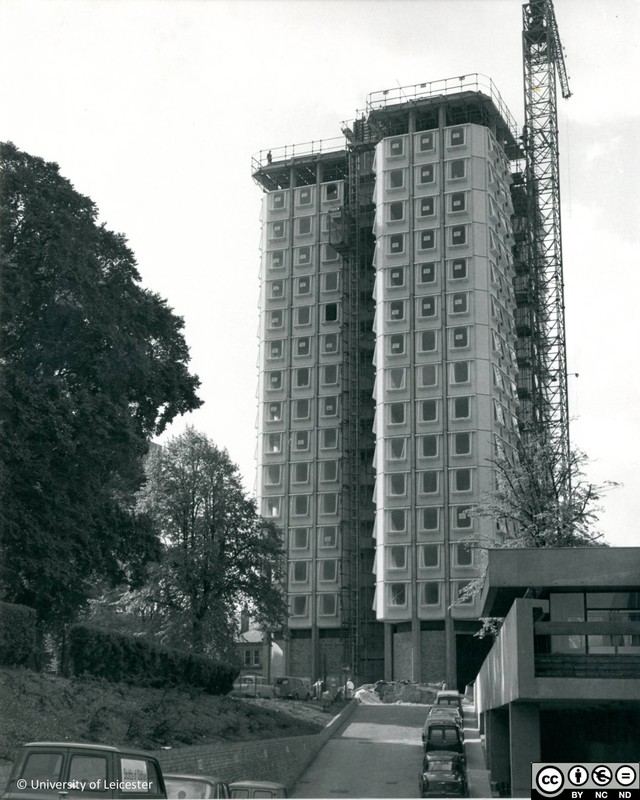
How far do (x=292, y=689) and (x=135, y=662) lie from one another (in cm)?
3272

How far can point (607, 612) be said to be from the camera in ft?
95.7

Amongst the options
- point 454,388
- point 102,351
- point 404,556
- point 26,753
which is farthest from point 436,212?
point 26,753

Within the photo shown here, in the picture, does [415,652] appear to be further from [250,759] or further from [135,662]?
[250,759]

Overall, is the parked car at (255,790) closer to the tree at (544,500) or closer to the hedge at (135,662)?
the hedge at (135,662)

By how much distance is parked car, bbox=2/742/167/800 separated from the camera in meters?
15.0

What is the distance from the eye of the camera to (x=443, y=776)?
39969mm

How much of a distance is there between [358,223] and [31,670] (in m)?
74.7

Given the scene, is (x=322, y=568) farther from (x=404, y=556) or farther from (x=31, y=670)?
(x=31, y=670)

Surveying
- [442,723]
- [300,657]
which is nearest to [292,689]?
[300,657]

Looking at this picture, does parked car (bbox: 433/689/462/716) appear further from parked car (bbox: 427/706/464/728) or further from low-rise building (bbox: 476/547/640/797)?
low-rise building (bbox: 476/547/640/797)

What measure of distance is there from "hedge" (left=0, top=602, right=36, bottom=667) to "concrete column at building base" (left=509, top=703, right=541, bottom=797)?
14.1m

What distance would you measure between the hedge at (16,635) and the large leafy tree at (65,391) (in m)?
3.70

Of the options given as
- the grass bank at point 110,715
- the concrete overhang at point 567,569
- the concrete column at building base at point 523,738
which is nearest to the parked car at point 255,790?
the grass bank at point 110,715

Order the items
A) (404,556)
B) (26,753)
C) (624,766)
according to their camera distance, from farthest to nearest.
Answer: (404,556), (26,753), (624,766)
